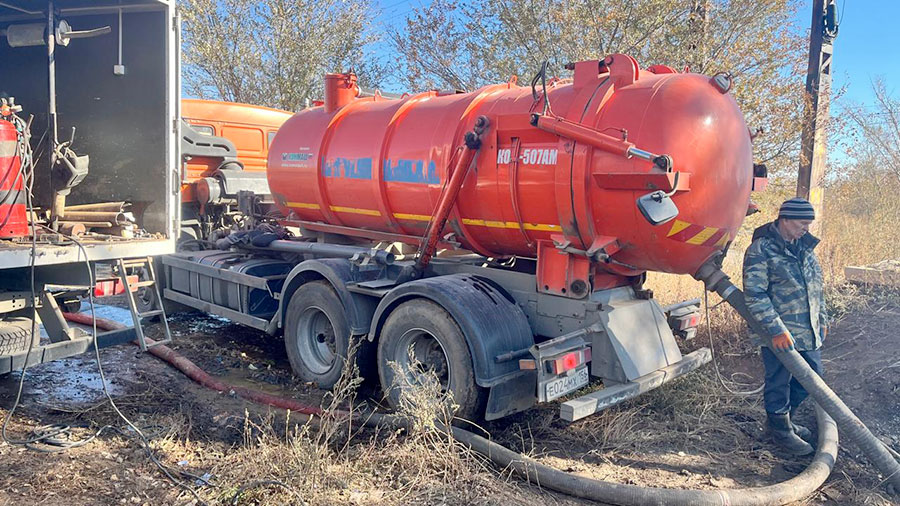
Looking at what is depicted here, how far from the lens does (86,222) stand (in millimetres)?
5598

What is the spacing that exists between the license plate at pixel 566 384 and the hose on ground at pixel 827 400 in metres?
1.09

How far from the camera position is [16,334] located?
4672 millimetres

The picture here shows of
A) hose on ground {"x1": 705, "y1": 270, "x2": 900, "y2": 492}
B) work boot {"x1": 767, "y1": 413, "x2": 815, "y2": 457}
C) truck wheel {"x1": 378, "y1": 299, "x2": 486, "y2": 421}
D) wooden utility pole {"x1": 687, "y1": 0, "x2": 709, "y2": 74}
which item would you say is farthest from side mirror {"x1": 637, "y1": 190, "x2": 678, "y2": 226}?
wooden utility pole {"x1": 687, "y1": 0, "x2": 709, "y2": 74}

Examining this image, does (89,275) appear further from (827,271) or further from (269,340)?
(827,271)

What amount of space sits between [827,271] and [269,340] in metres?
7.04

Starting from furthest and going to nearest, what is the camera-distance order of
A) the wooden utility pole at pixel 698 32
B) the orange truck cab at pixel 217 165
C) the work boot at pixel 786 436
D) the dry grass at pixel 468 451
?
the wooden utility pole at pixel 698 32
the orange truck cab at pixel 217 165
the work boot at pixel 786 436
the dry grass at pixel 468 451

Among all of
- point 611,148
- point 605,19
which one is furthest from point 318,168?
Answer: point 605,19

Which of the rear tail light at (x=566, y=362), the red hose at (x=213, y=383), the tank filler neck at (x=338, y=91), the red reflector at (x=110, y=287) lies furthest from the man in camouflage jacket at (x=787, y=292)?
the red reflector at (x=110, y=287)

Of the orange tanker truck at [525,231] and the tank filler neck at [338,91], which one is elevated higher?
the tank filler neck at [338,91]

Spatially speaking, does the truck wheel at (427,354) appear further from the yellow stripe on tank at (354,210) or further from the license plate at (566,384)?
the yellow stripe on tank at (354,210)

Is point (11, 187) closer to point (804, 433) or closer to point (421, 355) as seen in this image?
point (421, 355)

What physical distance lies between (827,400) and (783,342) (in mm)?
424

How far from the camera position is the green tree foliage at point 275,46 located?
18875 millimetres

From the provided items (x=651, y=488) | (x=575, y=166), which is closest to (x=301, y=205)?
(x=575, y=166)
